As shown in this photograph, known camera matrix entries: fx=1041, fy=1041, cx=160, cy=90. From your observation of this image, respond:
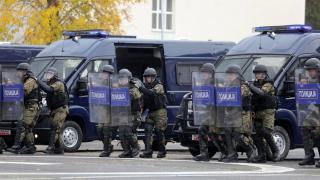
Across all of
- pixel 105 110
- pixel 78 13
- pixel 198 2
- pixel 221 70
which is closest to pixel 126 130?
pixel 105 110

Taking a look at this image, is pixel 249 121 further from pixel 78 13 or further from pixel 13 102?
pixel 78 13

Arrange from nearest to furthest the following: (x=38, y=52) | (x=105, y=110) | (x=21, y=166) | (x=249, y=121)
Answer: (x=21, y=166) < (x=249, y=121) < (x=105, y=110) < (x=38, y=52)

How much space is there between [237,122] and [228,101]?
0.42m

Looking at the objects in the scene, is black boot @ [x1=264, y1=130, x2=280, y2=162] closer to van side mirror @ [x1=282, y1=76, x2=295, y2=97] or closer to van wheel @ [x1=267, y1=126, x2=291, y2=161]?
van wheel @ [x1=267, y1=126, x2=291, y2=161]

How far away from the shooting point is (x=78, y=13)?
33250mm

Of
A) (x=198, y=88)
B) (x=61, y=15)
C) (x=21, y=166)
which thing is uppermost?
(x=61, y=15)

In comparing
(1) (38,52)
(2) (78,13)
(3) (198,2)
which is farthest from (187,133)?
(3) (198,2)

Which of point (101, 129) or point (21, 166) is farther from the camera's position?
point (101, 129)

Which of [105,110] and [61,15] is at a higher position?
[61,15]

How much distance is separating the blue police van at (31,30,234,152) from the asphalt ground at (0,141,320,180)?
99.6 inches

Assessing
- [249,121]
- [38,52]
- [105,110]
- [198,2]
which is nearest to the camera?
[249,121]

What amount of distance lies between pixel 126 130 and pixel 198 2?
29.9 metres

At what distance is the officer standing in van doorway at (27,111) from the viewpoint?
20625mm

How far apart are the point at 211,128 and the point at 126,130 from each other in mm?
1744
